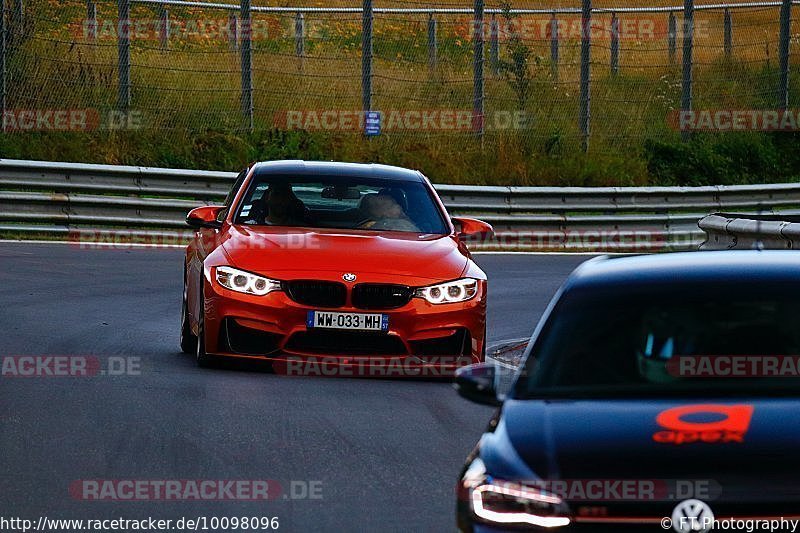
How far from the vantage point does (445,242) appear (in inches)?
517

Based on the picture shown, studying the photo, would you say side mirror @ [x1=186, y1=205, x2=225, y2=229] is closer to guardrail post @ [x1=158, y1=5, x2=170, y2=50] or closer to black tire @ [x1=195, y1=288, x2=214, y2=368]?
black tire @ [x1=195, y1=288, x2=214, y2=368]

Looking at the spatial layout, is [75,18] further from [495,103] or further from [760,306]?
[760,306]

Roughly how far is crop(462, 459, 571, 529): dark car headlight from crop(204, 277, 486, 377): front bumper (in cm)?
644

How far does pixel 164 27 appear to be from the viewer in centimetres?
2864

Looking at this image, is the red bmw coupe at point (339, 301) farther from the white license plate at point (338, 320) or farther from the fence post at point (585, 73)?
the fence post at point (585, 73)

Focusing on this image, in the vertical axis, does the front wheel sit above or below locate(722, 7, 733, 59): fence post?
below

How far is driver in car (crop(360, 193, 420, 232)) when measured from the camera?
44.4ft

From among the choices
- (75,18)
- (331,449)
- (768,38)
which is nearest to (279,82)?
(75,18)

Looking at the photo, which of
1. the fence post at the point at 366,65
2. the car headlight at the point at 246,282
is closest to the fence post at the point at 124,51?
the fence post at the point at 366,65

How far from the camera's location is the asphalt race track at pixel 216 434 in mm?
8031

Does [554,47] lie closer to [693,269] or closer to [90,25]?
[90,25]

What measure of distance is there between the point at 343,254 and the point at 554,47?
19917mm

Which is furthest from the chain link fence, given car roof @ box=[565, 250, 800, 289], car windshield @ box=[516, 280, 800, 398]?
car windshield @ box=[516, 280, 800, 398]

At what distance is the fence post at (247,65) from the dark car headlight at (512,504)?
21.3 meters
